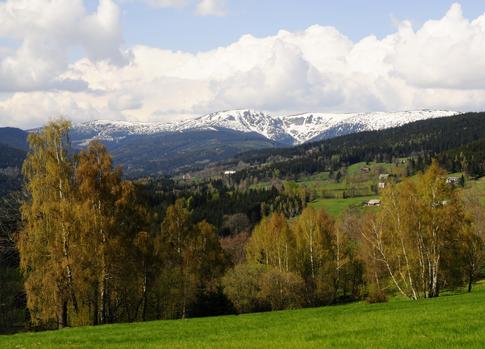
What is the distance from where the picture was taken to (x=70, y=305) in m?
47.4

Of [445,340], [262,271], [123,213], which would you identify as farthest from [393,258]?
[445,340]

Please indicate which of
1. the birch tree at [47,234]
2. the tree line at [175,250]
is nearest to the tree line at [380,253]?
the tree line at [175,250]

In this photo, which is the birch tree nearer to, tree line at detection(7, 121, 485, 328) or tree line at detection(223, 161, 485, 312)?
tree line at detection(7, 121, 485, 328)

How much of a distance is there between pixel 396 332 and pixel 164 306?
53.0 metres

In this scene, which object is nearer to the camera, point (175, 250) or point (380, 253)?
point (175, 250)

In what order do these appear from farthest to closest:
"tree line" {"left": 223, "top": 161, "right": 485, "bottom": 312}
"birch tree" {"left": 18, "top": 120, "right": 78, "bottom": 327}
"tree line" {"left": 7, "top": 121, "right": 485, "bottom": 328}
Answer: "tree line" {"left": 223, "top": 161, "right": 485, "bottom": 312}
"tree line" {"left": 7, "top": 121, "right": 485, "bottom": 328}
"birch tree" {"left": 18, "top": 120, "right": 78, "bottom": 327}

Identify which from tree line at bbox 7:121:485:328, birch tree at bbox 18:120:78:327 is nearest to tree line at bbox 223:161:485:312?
tree line at bbox 7:121:485:328

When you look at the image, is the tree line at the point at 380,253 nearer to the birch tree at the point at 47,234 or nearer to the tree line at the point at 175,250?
the tree line at the point at 175,250

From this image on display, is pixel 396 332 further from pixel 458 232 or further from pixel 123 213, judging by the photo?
pixel 458 232

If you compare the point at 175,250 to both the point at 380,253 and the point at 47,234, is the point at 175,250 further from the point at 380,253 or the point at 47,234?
the point at 380,253

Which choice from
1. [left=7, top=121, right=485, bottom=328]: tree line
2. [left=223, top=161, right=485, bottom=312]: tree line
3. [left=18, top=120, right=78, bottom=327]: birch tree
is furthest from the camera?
[left=223, top=161, right=485, bottom=312]: tree line

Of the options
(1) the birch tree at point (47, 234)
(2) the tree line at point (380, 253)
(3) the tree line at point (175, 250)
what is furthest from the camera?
(2) the tree line at point (380, 253)

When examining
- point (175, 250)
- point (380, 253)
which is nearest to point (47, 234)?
point (175, 250)

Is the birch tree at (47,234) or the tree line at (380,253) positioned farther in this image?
the tree line at (380,253)
